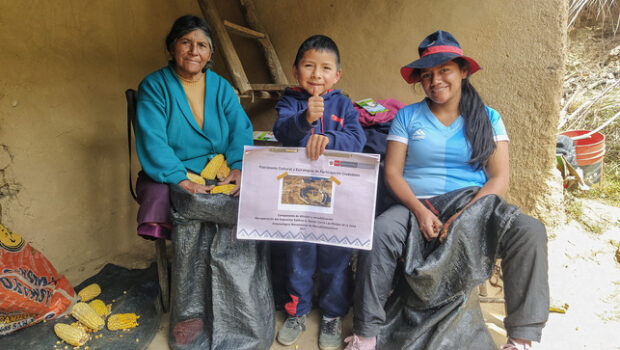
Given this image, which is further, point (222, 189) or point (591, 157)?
point (591, 157)

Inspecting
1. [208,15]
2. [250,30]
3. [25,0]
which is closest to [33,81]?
[25,0]

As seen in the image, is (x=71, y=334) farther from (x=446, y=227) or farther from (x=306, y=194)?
(x=446, y=227)

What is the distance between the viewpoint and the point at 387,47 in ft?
10.2

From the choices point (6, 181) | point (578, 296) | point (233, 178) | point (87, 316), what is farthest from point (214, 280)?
point (578, 296)

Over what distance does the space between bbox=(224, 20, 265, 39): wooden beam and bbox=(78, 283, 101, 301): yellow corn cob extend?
2286mm

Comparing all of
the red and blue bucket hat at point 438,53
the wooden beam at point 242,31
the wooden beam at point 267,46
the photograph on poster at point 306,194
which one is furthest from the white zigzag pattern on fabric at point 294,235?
the wooden beam at point 242,31

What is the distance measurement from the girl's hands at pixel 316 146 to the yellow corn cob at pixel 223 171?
2.57 feet

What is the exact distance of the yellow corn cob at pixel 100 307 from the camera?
2.25 metres

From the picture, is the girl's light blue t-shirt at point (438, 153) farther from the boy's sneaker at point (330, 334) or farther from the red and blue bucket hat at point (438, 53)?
the boy's sneaker at point (330, 334)

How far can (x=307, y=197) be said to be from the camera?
5.71 ft

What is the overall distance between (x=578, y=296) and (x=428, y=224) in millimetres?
1362

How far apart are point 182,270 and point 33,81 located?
5.35ft

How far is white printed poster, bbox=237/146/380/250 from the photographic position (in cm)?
170

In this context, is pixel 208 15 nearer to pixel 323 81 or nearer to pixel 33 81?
pixel 33 81
